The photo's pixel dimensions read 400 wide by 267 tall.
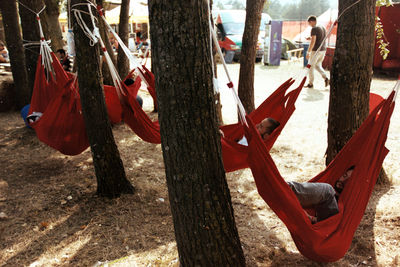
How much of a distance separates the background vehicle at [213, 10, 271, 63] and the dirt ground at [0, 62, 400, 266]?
290 inches

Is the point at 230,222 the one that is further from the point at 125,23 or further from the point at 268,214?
the point at 125,23

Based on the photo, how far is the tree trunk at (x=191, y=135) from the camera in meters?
1.28

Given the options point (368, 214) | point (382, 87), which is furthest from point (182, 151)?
point (382, 87)

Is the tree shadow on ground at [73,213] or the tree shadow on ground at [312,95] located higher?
the tree shadow on ground at [312,95]

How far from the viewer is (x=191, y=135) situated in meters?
1.38

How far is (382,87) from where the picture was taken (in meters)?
6.53

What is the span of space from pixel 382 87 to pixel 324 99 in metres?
1.56

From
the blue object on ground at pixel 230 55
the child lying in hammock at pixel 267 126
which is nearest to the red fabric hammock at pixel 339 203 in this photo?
the child lying in hammock at pixel 267 126

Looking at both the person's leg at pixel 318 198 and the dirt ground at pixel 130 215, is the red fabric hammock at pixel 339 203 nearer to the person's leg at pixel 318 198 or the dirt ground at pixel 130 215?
A: the person's leg at pixel 318 198

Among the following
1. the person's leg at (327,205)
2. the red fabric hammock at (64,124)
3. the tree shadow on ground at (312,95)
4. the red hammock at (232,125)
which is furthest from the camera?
the tree shadow on ground at (312,95)

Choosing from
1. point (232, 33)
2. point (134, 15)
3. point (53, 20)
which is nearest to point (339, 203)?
point (53, 20)

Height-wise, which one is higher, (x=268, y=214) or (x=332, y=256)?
(x=332, y=256)

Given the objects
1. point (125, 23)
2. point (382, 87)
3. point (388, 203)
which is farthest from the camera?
point (382, 87)

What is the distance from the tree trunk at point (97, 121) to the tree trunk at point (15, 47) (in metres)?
2.45
